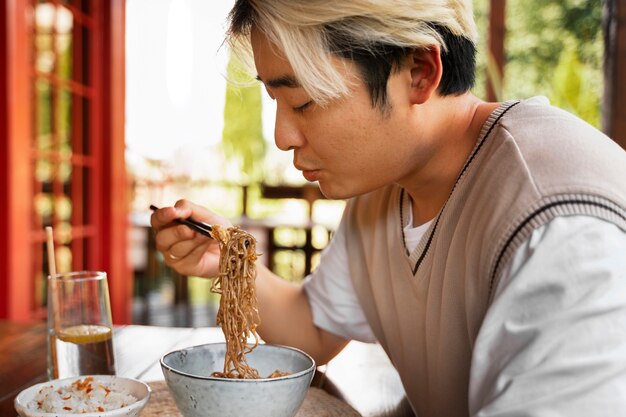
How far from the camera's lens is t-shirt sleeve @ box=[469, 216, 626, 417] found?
69 centimetres

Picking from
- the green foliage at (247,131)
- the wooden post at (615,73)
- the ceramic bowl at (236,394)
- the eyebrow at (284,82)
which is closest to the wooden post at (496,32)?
the wooden post at (615,73)

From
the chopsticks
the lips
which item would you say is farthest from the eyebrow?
the chopsticks

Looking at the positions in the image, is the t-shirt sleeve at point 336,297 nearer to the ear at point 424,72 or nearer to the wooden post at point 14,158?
the ear at point 424,72

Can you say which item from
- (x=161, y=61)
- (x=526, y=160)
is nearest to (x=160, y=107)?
(x=161, y=61)

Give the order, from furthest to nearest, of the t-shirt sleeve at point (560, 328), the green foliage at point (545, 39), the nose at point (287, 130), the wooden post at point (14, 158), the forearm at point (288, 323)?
the green foliage at point (545, 39)
the wooden post at point (14, 158)
the forearm at point (288, 323)
the nose at point (287, 130)
the t-shirt sleeve at point (560, 328)

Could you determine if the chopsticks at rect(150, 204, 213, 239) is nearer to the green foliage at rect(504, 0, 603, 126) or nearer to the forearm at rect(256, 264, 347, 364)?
the forearm at rect(256, 264, 347, 364)

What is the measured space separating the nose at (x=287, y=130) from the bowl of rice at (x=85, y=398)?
1.62ft

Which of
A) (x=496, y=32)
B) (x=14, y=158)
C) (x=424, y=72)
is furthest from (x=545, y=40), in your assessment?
(x=424, y=72)

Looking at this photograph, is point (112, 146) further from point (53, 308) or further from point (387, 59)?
point (387, 59)

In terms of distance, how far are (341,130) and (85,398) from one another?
0.61 metres

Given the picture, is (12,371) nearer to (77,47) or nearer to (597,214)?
(597,214)

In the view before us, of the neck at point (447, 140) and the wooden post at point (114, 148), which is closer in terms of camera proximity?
the neck at point (447, 140)

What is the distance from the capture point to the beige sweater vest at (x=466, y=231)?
0.81 m

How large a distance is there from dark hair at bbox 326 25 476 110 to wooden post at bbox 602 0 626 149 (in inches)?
69.8
